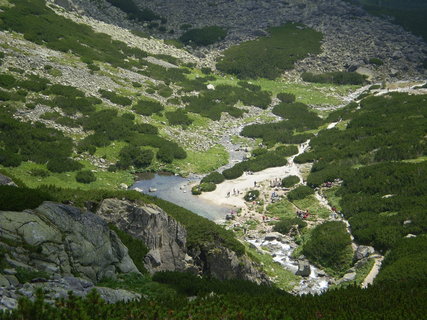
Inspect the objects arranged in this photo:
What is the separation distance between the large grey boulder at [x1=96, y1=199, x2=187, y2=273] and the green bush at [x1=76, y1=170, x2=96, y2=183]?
14.0m

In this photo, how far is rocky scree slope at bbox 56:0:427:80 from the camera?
271ft

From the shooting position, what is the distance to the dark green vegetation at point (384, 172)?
2722 centimetres

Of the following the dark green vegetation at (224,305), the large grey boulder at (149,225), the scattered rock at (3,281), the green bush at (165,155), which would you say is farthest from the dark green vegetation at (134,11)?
the scattered rock at (3,281)

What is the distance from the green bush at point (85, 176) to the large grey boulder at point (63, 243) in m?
20.3

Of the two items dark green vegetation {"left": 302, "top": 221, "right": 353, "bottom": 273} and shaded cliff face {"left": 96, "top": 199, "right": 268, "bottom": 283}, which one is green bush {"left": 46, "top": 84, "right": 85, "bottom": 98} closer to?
shaded cliff face {"left": 96, "top": 199, "right": 268, "bottom": 283}

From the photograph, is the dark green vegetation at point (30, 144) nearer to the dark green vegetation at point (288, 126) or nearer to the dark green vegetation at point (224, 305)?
the dark green vegetation at point (224, 305)

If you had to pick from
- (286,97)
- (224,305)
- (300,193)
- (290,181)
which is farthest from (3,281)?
(286,97)

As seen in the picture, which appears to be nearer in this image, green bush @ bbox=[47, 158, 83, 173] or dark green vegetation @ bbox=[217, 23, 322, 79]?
green bush @ bbox=[47, 158, 83, 173]

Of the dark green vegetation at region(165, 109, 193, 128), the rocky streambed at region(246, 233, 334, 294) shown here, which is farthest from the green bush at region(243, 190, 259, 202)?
the dark green vegetation at region(165, 109, 193, 128)

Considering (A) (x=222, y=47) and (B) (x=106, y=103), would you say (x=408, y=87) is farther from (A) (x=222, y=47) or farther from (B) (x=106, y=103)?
(B) (x=106, y=103)

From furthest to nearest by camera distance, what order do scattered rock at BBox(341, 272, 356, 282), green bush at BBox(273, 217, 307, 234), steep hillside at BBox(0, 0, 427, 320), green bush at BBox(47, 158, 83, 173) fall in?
green bush at BBox(47, 158, 83, 173)
green bush at BBox(273, 217, 307, 234)
scattered rock at BBox(341, 272, 356, 282)
steep hillside at BBox(0, 0, 427, 320)

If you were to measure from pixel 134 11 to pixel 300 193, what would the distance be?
220 ft

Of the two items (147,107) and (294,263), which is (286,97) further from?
(294,263)

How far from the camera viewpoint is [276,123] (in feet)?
195
